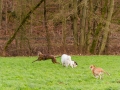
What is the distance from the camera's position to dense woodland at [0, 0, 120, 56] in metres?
32.2

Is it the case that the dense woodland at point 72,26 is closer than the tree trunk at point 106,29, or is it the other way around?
the tree trunk at point 106,29

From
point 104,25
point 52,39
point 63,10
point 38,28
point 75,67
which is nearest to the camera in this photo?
point 75,67

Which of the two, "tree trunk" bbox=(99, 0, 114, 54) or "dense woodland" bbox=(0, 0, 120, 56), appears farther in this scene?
"dense woodland" bbox=(0, 0, 120, 56)

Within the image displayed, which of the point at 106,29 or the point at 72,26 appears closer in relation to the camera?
the point at 106,29

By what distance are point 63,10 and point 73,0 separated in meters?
1.75

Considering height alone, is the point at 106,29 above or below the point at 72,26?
below

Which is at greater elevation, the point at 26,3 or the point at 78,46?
the point at 26,3

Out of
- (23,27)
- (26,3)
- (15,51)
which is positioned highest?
(26,3)

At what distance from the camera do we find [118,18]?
119ft

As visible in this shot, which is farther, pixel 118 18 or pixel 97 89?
pixel 118 18

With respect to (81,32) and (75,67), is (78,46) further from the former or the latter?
(75,67)

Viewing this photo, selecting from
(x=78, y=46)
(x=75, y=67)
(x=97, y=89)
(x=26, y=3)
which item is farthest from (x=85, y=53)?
(x=97, y=89)

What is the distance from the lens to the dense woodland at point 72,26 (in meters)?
32.2

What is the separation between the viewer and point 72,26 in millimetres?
36156
